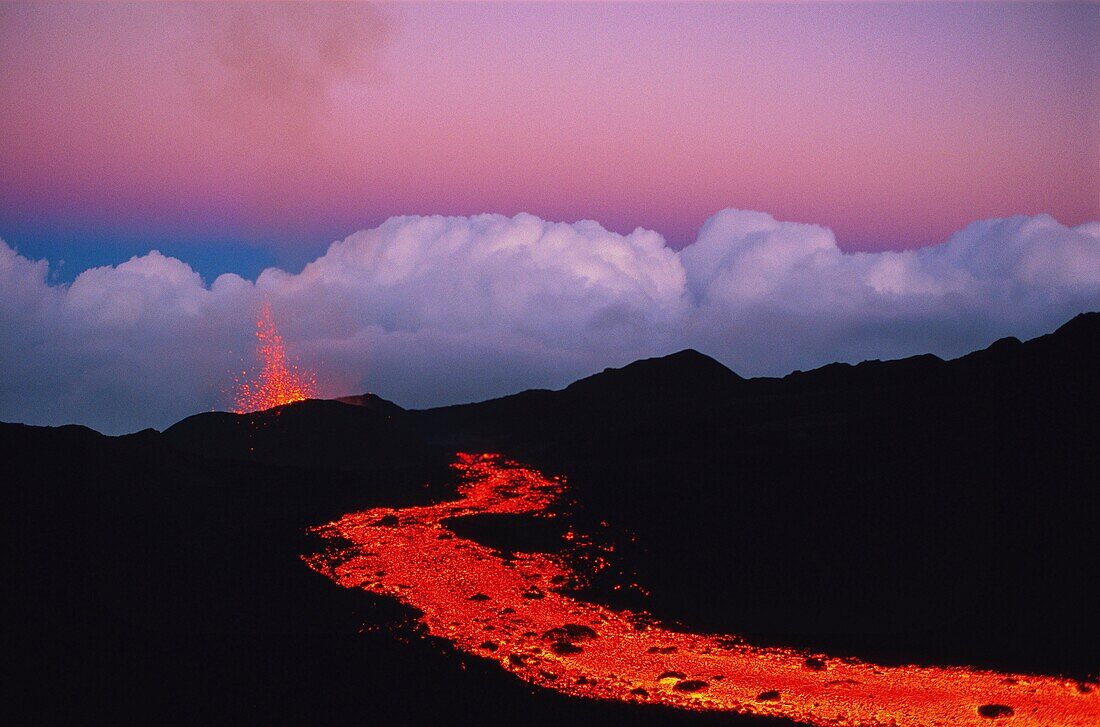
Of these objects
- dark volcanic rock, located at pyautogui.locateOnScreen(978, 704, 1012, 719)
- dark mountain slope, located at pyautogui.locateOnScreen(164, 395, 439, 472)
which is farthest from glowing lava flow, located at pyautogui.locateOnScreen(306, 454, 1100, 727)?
dark mountain slope, located at pyautogui.locateOnScreen(164, 395, 439, 472)

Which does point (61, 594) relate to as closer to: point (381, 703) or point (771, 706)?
point (381, 703)

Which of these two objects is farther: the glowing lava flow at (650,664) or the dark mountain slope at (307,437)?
the dark mountain slope at (307,437)

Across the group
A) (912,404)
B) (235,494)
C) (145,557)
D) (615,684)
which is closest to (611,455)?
(912,404)

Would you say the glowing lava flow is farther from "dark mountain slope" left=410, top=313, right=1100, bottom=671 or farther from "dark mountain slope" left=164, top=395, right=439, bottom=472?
"dark mountain slope" left=164, top=395, right=439, bottom=472

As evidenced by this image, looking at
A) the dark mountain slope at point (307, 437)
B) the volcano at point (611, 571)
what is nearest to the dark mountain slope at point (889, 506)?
the volcano at point (611, 571)

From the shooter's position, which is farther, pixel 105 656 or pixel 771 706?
pixel 105 656

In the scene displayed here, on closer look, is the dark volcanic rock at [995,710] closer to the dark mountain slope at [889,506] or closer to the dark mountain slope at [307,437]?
the dark mountain slope at [889,506]
